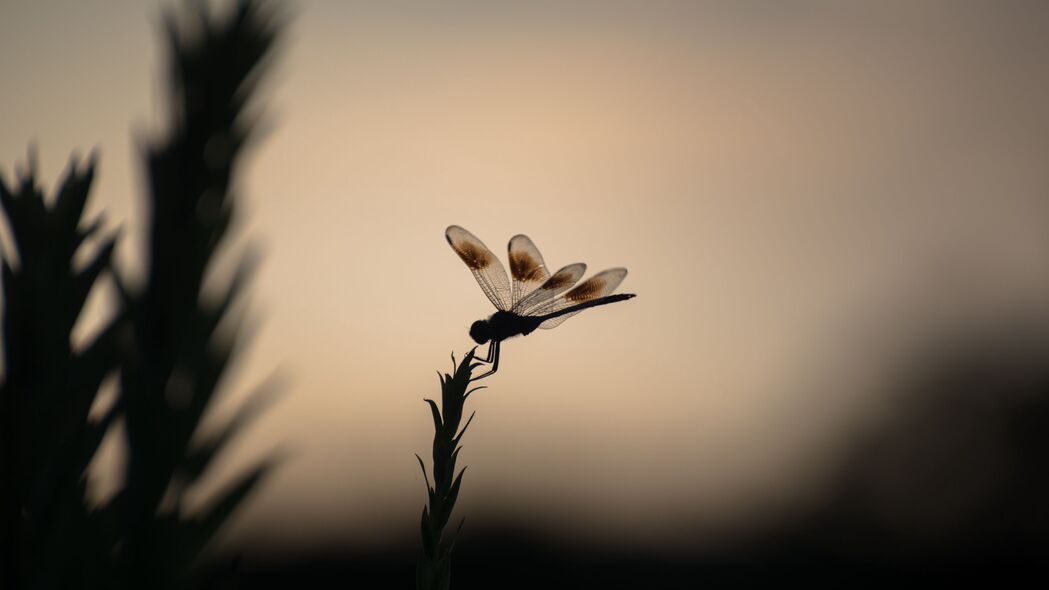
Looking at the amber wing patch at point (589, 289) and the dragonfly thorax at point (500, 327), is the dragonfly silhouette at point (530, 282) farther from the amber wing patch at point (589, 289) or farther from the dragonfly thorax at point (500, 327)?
the dragonfly thorax at point (500, 327)

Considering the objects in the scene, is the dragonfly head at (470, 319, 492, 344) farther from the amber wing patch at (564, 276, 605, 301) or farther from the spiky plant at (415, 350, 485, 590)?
the amber wing patch at (564, 276, 605, 301)

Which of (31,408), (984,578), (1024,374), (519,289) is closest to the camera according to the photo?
(31,408)

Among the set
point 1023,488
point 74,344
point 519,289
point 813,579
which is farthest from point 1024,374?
point 74,344

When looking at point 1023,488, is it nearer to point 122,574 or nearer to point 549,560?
point 549,560

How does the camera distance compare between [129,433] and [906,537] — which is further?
[906,537]

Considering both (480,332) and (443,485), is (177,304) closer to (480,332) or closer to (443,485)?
(443,485)

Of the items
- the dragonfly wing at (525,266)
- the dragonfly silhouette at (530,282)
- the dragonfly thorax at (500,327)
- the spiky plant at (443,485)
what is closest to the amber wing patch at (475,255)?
the dragonfly silhouette at (530,282)
